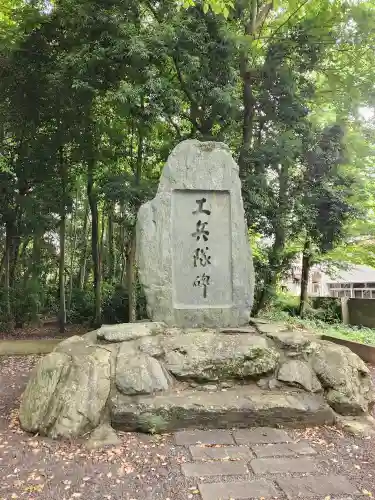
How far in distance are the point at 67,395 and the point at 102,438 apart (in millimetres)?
528

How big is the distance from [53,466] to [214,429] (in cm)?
150

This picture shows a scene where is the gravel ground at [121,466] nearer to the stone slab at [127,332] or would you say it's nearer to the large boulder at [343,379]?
the large boulder at [343,379]

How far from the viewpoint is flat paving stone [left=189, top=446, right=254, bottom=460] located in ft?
11.6

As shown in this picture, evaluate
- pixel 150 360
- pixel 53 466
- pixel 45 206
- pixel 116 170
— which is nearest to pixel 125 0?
pixel 116 170

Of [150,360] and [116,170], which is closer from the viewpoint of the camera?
[150,360]

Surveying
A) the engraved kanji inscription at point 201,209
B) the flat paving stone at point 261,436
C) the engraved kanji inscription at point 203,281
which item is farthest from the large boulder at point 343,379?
the engraved kanji inscription at point 201,209

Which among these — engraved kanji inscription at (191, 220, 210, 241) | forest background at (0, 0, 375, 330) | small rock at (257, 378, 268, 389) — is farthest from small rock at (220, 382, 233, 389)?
forest background at (0, 0, 375, 330)

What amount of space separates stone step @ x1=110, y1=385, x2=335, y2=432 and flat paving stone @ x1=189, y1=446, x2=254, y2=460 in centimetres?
40

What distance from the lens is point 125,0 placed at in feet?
25.4

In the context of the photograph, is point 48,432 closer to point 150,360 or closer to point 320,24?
point 150,360

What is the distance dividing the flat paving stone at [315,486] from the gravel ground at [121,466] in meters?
0.08

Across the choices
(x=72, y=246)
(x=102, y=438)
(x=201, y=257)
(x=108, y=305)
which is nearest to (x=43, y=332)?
(x=108, y=305)

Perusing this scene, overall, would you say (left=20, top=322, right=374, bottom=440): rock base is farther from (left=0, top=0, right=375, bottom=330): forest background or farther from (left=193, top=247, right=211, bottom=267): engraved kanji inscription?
(left=0, top=0, right=375, bottom=330): forest background

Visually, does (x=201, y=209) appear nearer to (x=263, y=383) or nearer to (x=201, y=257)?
(x=201, y=257)
